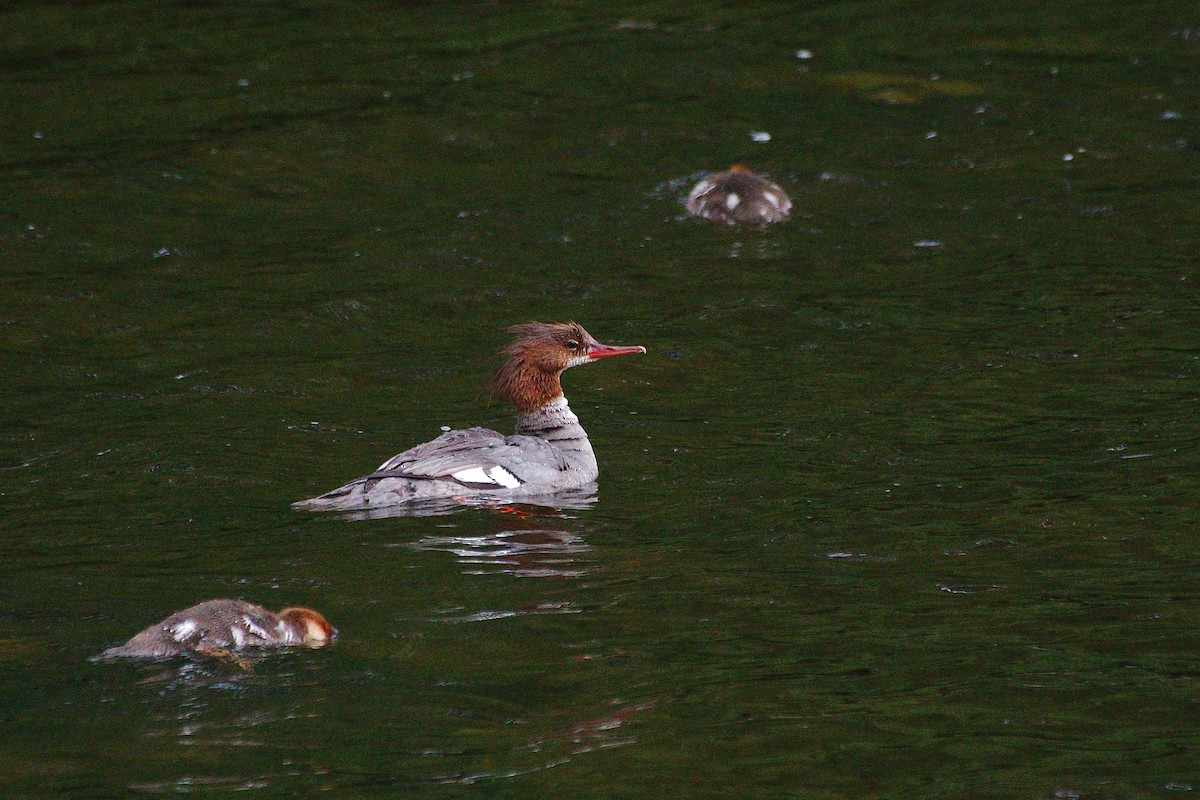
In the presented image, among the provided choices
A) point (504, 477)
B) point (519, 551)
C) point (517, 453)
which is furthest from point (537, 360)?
point (519, 551)

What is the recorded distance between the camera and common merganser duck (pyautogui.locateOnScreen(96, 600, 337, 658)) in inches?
226

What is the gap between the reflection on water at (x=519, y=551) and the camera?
22.5 ft

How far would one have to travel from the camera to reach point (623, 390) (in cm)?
1001

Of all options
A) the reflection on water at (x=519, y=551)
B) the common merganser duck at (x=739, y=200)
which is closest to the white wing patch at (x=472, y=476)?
the reflection on water at (x=519, y=551)

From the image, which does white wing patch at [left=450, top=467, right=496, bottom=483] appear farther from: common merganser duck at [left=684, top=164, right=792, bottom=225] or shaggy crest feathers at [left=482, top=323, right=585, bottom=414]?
common merganser duck at [left=684, top=164, right=792, bottom=225]

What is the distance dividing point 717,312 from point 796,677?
546cm

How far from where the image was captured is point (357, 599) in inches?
255

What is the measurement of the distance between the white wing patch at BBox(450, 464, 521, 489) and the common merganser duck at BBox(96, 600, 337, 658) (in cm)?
189

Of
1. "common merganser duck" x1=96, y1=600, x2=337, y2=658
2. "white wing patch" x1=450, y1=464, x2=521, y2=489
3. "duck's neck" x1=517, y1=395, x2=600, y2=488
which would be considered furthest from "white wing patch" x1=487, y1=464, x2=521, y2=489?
"common merganser duck" x1=96, y1=600, x2=337, y2=658

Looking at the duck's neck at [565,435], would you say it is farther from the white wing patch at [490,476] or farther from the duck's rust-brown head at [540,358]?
the white wing patch at [490,476]

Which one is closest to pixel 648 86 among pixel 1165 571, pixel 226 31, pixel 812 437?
pixel 226 31

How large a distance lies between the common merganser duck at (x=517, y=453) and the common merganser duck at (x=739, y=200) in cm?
395

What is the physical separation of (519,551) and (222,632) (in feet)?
5.55

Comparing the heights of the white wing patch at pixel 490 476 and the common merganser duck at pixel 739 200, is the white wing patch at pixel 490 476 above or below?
below
